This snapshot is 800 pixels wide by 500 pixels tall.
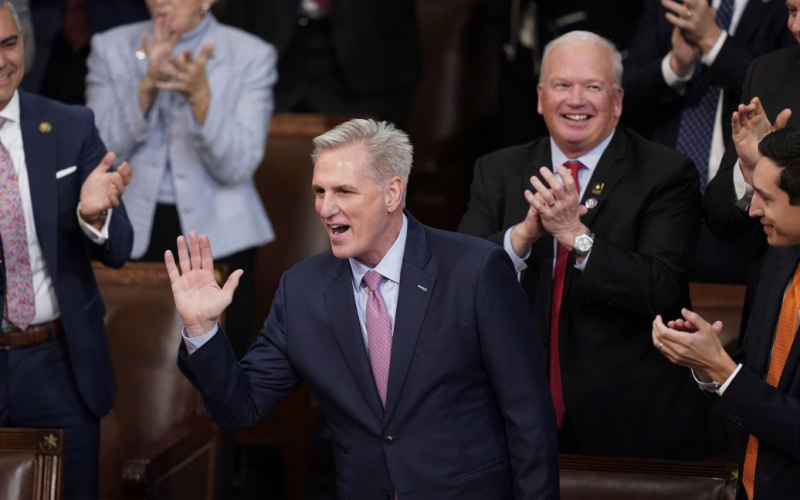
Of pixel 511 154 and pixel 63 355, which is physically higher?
pixel 511 154

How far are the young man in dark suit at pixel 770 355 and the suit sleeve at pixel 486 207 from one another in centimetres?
77

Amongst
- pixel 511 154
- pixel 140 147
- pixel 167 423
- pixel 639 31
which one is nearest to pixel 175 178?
pixel 140 147

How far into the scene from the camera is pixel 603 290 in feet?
9.84

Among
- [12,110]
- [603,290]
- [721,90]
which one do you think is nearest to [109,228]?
[12,110]

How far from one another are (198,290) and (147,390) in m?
1.17

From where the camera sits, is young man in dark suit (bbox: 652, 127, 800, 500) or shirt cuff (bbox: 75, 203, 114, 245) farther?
shirt cuff (bbox: 75, 203, 114, 245)

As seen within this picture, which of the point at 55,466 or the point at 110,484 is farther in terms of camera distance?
the point at 110,484

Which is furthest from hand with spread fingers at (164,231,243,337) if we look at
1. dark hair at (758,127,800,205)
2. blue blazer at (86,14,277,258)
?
blue blazer at (86,14,277,258)

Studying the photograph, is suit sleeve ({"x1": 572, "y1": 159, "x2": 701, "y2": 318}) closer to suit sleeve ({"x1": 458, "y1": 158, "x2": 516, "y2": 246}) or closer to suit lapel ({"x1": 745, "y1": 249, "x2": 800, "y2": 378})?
suit sleeve ({"x1": 458, "y1": 158, "x2": 516, "y2": 246})

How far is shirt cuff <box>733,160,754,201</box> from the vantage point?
300 cm

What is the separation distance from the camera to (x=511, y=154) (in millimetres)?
3293

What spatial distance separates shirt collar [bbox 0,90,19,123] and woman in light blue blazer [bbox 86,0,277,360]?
73 cm

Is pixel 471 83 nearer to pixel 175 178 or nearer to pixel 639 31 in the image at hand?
pixel 639 31

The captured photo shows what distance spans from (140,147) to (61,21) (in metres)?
0.93
